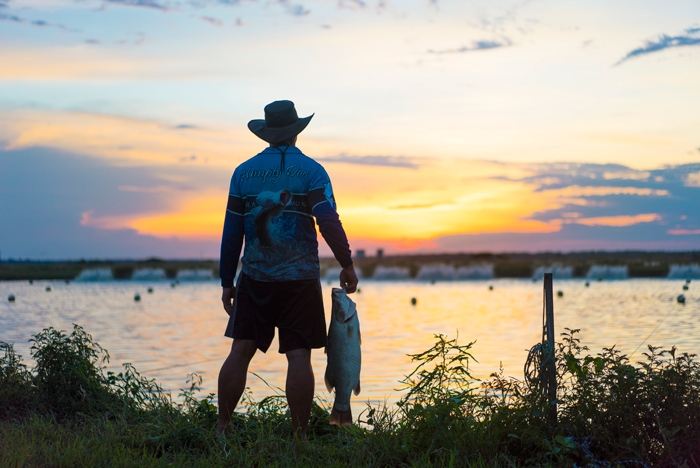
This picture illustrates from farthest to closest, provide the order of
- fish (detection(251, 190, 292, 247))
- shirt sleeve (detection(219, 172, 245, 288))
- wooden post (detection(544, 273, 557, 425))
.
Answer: shirt sleeve (detection(219, 172, 245, 288)) < fish (detection(251, 190, 292, 247)) < wooden post (detection(544, 273, 557, 425))

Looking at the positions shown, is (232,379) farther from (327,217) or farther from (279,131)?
(279,131)

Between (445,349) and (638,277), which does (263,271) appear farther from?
(638,277)

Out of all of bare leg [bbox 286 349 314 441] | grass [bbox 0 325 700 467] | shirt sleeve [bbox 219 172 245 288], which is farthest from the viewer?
shirt sleeve [bbox 219 172 245 288]

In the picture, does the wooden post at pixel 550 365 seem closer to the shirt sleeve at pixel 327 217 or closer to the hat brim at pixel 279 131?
the shirt sleeve at pixel 327 217

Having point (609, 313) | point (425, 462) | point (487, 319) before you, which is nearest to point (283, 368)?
point (425, 462)

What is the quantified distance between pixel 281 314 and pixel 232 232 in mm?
748

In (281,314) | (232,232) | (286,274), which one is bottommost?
(281,314)

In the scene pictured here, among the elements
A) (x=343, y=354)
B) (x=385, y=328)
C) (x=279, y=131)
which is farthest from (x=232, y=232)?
(x=385, y=328)

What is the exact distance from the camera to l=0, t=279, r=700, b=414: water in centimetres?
1040

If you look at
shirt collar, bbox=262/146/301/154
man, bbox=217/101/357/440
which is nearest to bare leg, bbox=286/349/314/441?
man, bbox=217/101/357/440

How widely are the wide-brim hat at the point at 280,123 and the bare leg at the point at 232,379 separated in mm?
1584

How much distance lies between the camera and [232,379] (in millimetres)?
4609

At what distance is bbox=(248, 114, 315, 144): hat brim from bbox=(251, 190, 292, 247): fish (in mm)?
487

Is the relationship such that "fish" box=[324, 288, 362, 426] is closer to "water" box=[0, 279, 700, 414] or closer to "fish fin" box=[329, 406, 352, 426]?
"fish fin" box=[329, 406, 352, 426]
